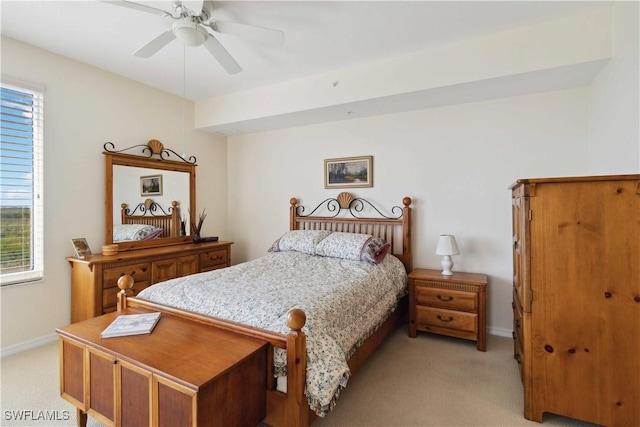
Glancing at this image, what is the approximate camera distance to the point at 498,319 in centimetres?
319

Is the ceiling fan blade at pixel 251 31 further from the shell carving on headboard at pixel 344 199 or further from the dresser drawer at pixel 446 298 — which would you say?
the dresser drawer at pixel 446 298

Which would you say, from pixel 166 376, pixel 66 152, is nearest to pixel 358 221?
pixel 166 376

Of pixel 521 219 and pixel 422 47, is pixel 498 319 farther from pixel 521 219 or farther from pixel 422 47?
pixel 422 47

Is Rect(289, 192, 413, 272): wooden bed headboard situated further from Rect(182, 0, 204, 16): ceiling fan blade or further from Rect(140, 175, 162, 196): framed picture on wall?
Rect(182, 0, 204, 16): ceiling fan blade

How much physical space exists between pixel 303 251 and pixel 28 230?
2603 mm

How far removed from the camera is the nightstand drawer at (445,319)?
284 cm

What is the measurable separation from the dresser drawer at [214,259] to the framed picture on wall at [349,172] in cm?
170

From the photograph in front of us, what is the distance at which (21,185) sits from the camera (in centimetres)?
277

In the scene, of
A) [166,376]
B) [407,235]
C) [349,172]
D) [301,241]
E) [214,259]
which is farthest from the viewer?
[214,259]

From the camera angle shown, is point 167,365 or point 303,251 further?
point 303,251

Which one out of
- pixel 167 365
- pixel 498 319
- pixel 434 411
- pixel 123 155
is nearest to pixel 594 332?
pixel 434 411

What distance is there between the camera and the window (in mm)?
2672

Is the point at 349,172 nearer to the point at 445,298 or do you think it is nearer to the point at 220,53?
the point at 445,298

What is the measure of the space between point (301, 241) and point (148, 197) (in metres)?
1.99
